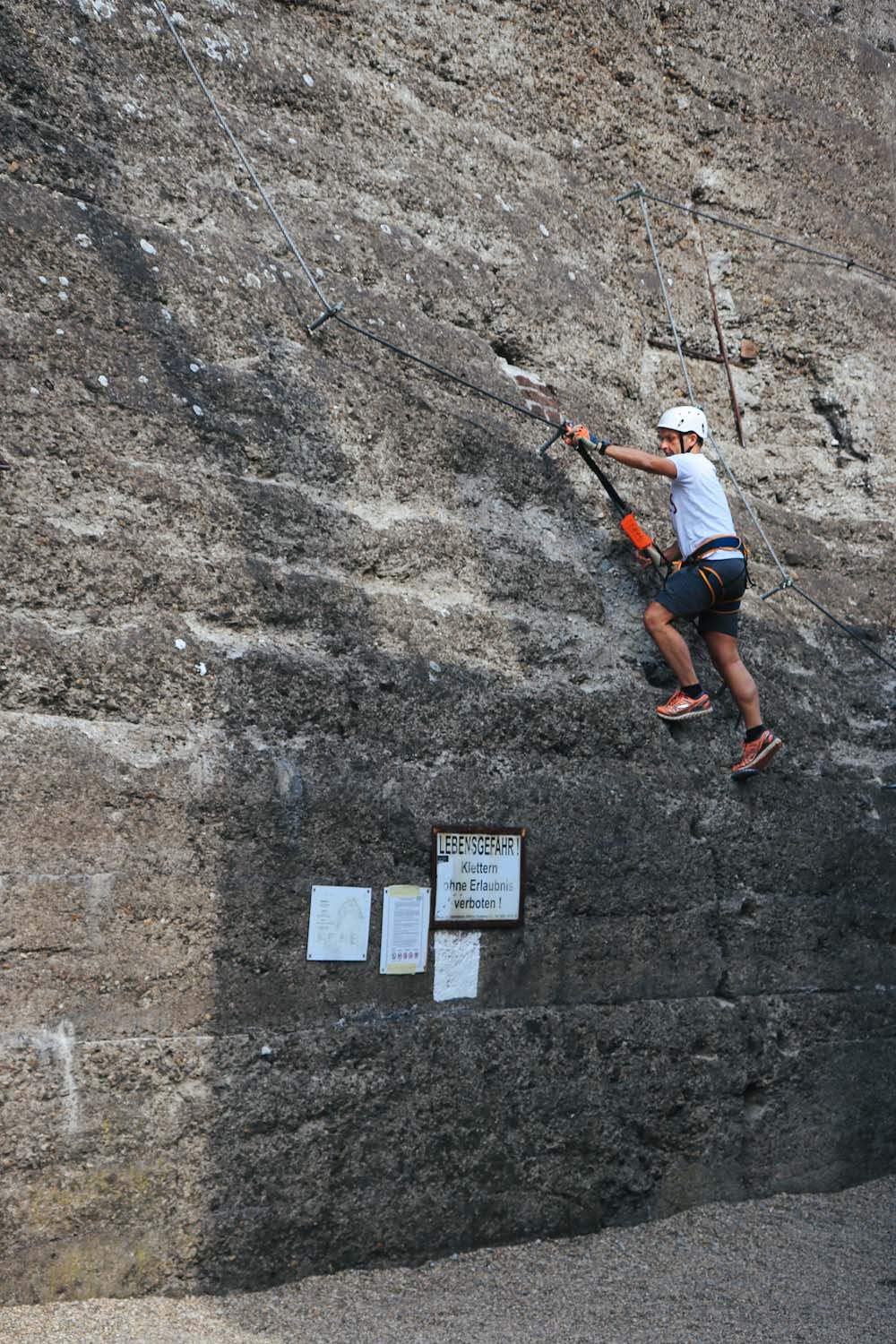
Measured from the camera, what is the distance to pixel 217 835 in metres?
3.44

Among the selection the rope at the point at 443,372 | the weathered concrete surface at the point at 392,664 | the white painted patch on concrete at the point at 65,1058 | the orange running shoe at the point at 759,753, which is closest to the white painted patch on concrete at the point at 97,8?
the weathered concrete surface at the point at 392,664

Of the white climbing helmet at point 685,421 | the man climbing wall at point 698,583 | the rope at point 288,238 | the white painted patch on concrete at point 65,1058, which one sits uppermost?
the rope at point 288,238

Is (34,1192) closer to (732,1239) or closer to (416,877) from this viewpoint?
(416,877)

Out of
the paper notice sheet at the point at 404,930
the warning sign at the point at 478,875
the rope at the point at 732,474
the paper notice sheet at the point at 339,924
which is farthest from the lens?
the rope at the point at 732,474

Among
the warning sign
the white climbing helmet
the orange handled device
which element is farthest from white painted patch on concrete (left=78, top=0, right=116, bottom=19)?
the warning sign

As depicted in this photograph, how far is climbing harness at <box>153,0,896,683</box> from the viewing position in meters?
3.99

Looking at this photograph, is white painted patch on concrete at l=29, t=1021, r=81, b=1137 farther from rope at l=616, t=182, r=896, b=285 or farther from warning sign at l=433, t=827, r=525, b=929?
rope at l=616, t=182, r=896, b=285

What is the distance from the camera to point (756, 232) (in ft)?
17.2

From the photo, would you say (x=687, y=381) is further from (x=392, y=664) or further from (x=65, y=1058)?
(x=65, y=1058)

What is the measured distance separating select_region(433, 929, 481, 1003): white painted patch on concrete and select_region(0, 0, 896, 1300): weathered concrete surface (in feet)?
0.22

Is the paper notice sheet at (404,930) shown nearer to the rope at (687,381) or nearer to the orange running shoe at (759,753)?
the orange running shoe at (759,753)

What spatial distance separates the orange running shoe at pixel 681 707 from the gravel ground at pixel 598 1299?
5.48 ft

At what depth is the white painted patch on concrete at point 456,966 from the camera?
3.75 meters

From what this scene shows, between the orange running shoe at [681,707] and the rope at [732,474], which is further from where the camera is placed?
the rope at [732,474]
